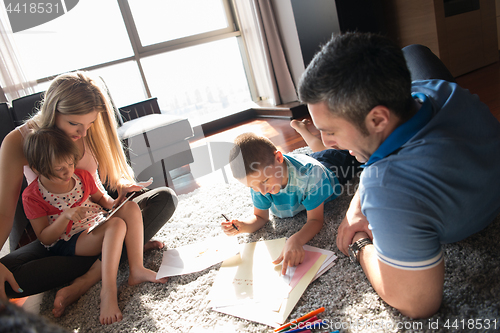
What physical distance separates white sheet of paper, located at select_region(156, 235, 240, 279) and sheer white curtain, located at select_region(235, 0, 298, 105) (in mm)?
2688

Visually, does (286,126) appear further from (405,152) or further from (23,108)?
(405,152)

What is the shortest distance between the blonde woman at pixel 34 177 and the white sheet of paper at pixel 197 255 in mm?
156

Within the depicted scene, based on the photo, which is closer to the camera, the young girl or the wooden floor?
the young girl

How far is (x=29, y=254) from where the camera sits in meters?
1.13

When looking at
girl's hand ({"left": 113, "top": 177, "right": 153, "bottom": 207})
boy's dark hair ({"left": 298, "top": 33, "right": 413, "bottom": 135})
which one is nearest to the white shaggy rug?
girl's hand ({"left": 113, "top": 177, "right": 153, "bottom": 207})

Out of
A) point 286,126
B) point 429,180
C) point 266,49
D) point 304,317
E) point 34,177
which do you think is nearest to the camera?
point 429,180

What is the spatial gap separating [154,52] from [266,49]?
4.12 ft

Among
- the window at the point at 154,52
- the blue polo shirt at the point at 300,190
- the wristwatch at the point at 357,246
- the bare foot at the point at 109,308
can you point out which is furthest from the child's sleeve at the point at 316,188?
the window at the point at 154,52

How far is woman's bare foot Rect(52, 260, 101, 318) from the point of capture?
1064 mm

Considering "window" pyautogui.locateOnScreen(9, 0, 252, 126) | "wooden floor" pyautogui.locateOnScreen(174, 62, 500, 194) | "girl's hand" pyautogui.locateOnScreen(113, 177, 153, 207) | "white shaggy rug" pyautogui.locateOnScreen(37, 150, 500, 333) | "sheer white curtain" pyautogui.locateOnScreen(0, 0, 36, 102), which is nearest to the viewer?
"white shaggy rug" pyautogui.locateOnScreen(37, 150, 500, 333)

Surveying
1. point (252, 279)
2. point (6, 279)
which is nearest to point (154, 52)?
point (6, 279)

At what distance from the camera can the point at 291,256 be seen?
96cm

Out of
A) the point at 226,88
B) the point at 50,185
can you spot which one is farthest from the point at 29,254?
the point at 226,88

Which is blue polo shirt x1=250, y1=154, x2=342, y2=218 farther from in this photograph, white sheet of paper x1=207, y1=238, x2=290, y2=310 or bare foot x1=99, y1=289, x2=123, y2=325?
bare foot x1=99, y1=289, x2=123, y2=325
